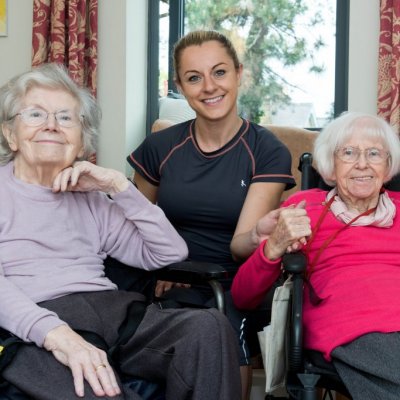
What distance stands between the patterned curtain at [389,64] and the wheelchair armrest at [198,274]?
1681mm

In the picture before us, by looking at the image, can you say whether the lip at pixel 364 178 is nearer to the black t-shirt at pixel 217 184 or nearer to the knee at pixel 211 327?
the black t-shirt at pixel 217 184

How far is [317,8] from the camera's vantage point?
356cm

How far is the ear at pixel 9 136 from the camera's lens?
1.73 meters

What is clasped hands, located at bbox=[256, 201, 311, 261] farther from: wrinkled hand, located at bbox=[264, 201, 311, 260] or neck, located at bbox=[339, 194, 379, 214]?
neck, located at bbox=[339, 194, 379, 214]

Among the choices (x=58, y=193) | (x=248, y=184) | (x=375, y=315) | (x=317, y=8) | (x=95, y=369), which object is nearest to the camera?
(x=95, y=369)

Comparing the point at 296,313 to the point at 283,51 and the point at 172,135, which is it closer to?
the point at 172,135

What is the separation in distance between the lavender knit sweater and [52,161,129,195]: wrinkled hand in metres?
0.03

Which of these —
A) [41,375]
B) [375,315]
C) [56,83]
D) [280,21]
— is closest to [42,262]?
[41,375]

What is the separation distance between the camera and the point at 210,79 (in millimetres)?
2090

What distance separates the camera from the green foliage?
360 cm

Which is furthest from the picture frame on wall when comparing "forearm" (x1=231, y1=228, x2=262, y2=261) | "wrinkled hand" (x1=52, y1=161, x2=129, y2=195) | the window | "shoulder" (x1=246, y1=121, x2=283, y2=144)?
"forearm" (x1=231, y1=228, x2=262, y2=261)

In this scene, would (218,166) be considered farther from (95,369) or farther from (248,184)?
(95,369)

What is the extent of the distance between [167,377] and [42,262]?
0.46m

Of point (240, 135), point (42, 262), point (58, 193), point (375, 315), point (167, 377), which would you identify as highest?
point (240, 135)
